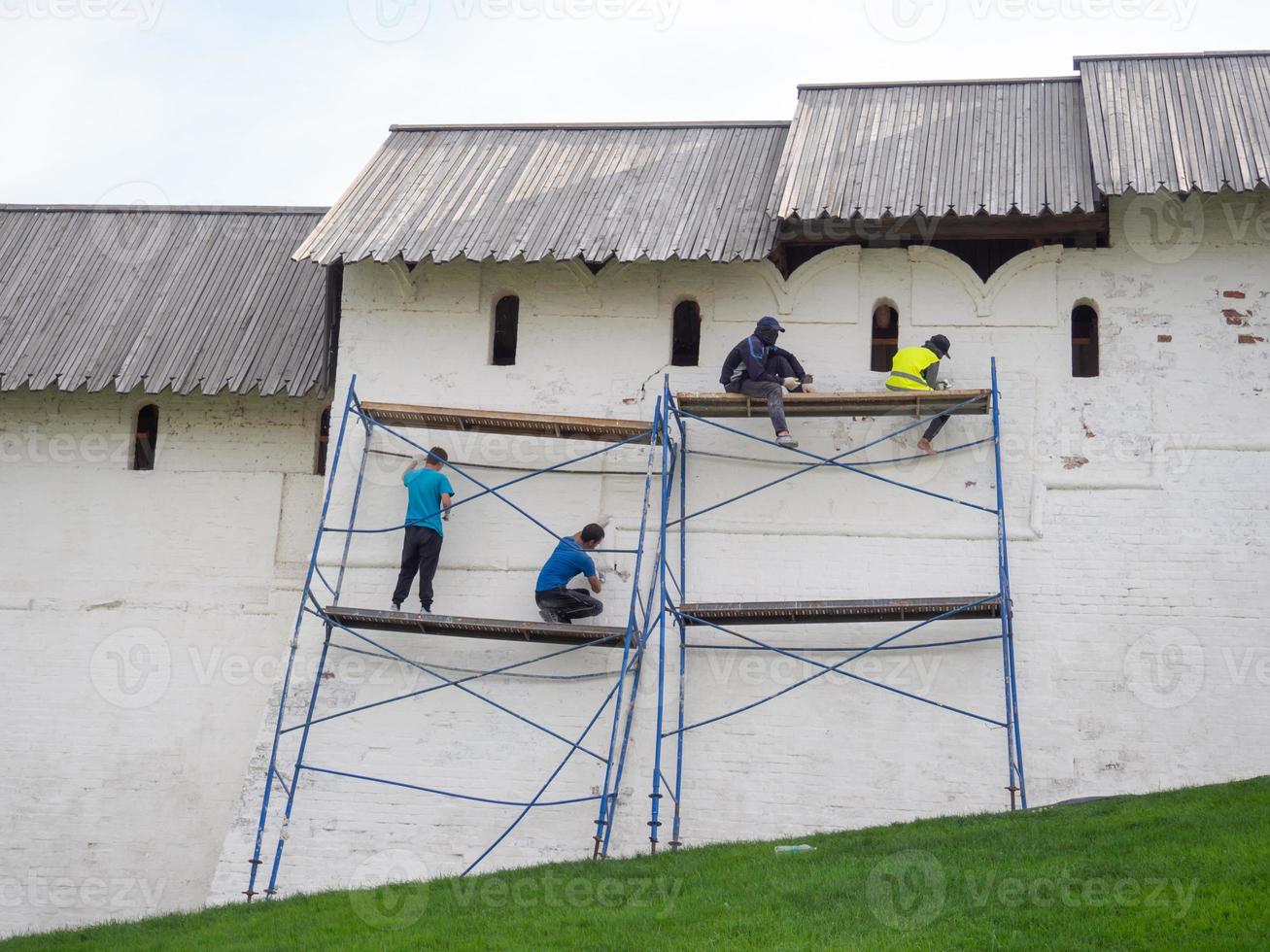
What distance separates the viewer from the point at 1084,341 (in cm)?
1391

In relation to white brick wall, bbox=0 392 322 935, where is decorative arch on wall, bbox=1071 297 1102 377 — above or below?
above

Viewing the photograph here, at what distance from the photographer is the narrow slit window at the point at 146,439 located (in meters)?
16.1

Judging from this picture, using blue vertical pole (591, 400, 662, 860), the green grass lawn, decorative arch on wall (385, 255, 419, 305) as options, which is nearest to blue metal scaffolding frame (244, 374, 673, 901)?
blue vertical pole (591, 400, 662, 860)

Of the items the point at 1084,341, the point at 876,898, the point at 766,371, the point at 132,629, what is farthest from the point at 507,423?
the point at 876,898

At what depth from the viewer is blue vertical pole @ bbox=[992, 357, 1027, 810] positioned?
12.5 meters

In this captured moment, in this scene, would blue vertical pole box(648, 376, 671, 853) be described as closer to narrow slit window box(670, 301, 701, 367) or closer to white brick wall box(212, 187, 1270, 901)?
white brick wall box(212, 187, 1270, 901)

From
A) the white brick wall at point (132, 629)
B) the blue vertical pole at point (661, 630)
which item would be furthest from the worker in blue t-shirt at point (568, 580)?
the white brick wall at point (132, 629)

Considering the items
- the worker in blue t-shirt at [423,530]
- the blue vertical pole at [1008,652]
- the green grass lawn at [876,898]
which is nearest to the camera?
the green grass lawn at [876,898]

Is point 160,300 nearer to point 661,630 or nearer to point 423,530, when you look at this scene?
point 423,530

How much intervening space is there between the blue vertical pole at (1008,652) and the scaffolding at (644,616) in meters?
0.02

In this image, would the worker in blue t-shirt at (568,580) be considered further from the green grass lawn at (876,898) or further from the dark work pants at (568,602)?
the green grass lawn at (876,898)

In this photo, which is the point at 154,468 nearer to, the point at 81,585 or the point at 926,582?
the point at 81,585

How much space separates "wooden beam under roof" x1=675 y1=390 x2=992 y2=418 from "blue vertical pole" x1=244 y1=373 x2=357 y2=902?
3202 millimetres

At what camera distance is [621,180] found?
15.0 meters
